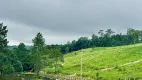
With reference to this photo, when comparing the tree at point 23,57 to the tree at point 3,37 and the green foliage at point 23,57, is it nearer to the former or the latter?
the green foliage at point 23,57

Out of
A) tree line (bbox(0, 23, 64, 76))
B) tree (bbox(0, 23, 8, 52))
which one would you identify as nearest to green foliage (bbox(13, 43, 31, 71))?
tree line (bbox(0, 23, 64, 76))

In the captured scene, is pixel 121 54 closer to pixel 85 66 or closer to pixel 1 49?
pixel 85 66

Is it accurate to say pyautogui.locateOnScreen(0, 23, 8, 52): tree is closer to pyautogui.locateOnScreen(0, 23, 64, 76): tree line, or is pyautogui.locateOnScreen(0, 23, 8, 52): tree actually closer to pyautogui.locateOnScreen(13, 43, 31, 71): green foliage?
pyautogui.locateOnScreen(0, 23, 64, 76): tree line

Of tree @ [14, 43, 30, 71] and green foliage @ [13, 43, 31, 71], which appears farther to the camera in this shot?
tree @ [14, 43, 30, 71]

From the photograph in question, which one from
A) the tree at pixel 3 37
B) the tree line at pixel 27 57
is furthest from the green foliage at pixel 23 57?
the tree at pixel 3 37

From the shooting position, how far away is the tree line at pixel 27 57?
346ft

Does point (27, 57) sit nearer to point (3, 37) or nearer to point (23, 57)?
point (23, 57)

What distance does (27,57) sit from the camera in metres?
170

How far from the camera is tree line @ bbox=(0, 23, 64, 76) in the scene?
346 ft

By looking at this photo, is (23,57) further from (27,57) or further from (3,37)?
(3,37)

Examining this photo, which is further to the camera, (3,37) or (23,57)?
(23,57)

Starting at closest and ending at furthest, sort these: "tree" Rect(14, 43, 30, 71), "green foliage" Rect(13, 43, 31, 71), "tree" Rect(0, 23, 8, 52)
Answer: "tree" Rect(0, 23, 8, 52)
"green foliage" Rect(13, 43, 31, 71)
"tree" Rect(14, 43, 30, 71)

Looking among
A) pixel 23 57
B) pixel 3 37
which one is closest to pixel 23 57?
pixel 23 57

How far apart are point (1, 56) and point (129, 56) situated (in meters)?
81.8
